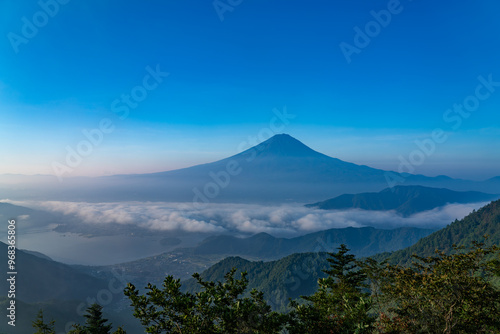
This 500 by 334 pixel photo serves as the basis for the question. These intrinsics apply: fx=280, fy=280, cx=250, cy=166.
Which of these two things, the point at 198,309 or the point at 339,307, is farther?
the point at 339,307

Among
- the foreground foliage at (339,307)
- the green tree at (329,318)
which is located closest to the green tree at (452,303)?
the foreground foliage at (339,307)

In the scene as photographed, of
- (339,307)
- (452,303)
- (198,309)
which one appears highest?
(198,309)

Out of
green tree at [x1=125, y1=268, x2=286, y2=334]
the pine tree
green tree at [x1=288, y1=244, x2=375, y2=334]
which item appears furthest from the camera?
the pine tree

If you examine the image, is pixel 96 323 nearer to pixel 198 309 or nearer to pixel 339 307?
pixel 339 307

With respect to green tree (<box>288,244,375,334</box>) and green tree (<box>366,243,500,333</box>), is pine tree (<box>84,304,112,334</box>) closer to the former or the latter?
green tree (<box>288,244,375,334</box>)

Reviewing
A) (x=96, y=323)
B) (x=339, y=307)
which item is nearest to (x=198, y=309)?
(x=339, y=307)

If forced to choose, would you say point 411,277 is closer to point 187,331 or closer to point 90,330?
point 187,331

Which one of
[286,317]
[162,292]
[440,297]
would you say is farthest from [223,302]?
[440,297]

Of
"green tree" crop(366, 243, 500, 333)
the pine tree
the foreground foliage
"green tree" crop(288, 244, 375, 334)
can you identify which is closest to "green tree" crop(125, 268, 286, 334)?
the foreground foliage

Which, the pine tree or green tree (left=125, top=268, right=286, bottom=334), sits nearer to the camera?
green tree (left=125, top=268, right=286, bottom=334)
